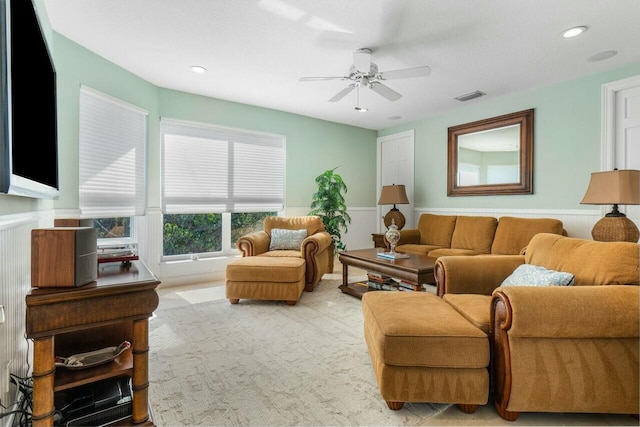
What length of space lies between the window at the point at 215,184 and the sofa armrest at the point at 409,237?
1.86 m

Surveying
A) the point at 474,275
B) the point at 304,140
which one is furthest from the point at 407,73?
the point at 304,140

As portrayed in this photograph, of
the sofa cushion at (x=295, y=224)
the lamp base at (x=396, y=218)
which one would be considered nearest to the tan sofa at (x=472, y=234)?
the lamp base at (x=396, y=218)

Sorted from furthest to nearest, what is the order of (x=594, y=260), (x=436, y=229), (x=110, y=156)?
(x=436, y=229)
(x=110, y=156)
(x=594, y=260)

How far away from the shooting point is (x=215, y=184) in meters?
4.38

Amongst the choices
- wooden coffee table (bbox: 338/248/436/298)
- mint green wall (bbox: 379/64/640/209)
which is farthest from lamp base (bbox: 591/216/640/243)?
wooden coffee table (bbox: 338/248/436/298)

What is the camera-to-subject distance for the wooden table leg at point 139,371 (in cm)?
139

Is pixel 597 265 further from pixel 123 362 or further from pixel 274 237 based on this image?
pixel 274 237

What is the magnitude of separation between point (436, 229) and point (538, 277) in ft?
9.45

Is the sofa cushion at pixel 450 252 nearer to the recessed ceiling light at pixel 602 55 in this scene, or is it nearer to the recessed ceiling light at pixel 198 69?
the recessed ceiling light at pixel 602 55

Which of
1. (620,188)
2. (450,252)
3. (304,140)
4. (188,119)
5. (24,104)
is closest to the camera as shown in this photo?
(24,104)

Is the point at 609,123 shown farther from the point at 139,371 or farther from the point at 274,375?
the point at 139,371

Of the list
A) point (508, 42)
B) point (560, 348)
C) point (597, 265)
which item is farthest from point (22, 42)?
point (508, 42)

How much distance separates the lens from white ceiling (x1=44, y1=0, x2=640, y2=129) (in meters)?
2.33

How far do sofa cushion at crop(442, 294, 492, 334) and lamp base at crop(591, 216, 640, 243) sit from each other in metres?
1.65
